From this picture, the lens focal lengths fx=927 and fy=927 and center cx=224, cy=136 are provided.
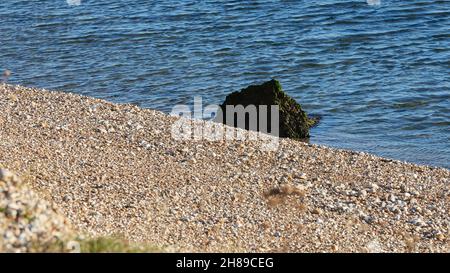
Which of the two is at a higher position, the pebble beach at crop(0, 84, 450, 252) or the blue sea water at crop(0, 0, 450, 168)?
the pebble beach at crop(0, 84, 450, 252)

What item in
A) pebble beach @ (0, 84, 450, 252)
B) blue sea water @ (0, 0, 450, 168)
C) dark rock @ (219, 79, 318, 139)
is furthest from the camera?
blue sea water @ (0, 0, 450, 168)

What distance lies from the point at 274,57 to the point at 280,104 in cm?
Result: 542

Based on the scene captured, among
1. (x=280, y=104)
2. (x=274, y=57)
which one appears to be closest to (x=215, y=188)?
(x=280, y=104)

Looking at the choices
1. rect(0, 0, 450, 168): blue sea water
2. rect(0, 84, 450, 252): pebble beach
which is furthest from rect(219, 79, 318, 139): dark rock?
rect(0, 84, 450, 252): pebble beach

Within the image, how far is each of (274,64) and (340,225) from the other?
11.1m

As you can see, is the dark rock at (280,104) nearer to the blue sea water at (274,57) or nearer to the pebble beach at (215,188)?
the blue sea water at (274,57)

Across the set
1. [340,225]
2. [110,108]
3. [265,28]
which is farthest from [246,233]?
[265,28]

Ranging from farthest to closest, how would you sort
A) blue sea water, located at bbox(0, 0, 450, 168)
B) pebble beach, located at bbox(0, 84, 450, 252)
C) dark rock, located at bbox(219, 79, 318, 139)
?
blue sea water, located at bbox(0, 0, 450, 168)
dark rock, located at bbox(219, 79, 318, 139)
pebble beach, located at bbox(0, 84, 450, 252)

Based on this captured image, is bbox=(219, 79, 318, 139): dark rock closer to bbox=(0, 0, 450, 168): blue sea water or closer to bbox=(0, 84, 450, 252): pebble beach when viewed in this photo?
bbox=(0, 0, 450, 168): blue sea water

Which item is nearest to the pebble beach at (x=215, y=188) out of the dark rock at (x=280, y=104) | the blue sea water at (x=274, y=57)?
the dark rock at (x=280, y=104)

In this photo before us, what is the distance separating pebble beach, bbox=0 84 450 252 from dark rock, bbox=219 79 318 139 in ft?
6.51

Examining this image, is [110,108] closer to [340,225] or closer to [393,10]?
[340,225]

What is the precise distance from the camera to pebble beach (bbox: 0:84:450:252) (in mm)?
9148

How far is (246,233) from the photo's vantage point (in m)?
9.22
